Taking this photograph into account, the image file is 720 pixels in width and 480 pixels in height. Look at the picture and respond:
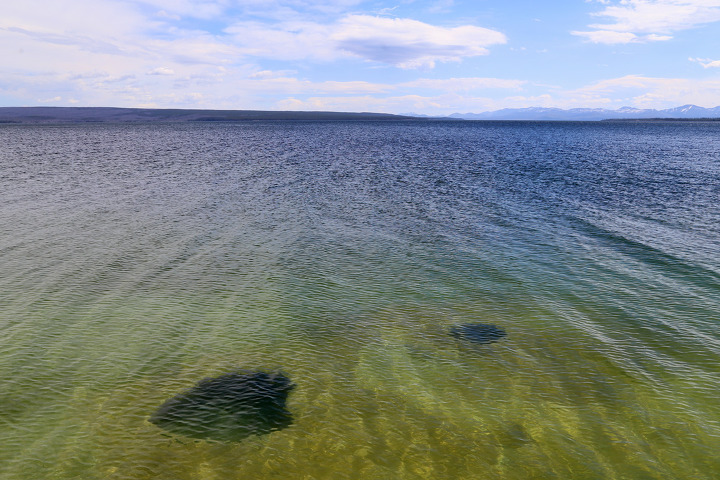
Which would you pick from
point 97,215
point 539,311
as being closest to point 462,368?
point 539,311

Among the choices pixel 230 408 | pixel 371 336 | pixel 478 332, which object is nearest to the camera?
pixel 230 408

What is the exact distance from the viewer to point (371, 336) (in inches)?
763

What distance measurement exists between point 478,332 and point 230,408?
11.0 meters

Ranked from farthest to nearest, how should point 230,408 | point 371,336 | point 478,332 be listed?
point 478,332
point 371,336
point 230,408

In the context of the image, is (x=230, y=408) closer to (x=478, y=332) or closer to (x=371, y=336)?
(x=371, y=336)

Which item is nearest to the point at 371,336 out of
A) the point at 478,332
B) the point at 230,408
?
the point at 478,332

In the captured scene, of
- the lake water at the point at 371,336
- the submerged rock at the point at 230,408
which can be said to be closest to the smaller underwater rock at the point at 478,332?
the lake water at the point at 371,336

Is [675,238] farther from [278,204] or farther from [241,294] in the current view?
[278,204]

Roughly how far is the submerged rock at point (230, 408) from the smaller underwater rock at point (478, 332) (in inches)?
312

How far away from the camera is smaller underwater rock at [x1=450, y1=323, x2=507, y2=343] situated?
757 inches

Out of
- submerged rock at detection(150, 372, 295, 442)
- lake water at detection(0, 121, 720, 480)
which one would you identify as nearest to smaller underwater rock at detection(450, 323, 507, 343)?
lake water at detection(0, 121, 720, 480)

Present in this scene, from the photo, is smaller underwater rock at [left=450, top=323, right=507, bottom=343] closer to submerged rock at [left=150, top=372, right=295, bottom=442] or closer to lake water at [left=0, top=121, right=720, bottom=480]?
lake water at [left=0, top=121, right=720, bottom=480]

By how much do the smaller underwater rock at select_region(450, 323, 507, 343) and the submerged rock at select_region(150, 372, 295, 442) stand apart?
7936 millimetres

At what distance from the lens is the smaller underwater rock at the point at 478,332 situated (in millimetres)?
19219
